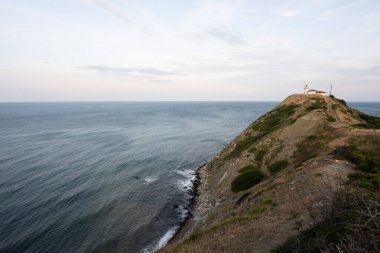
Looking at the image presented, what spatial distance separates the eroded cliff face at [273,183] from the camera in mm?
16000

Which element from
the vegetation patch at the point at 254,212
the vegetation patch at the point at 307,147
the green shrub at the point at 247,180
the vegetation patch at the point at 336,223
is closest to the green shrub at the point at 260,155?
the green shrub at the point at 247,180

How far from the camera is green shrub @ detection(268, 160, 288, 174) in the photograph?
33.8 m

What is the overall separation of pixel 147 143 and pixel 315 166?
6116 centimetres

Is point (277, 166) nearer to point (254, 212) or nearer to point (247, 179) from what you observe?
point (247, 179)

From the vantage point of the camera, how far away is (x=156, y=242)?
28078 millimetres

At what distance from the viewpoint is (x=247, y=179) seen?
34.4 meters

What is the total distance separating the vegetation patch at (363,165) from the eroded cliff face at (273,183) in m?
0.89

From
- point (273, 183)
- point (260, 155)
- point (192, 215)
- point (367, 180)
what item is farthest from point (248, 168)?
point (367, 180)

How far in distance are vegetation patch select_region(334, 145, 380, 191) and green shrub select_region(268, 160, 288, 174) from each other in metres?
A: 7.92

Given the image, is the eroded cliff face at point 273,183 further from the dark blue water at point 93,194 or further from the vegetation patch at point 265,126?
the dark blue water at point 93,194

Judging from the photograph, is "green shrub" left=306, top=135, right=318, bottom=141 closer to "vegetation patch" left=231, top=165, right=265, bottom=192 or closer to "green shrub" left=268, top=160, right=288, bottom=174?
"green shrub" left=268, top=160, right=288, bottom=174

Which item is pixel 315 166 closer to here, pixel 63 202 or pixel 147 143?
pixel 63 202

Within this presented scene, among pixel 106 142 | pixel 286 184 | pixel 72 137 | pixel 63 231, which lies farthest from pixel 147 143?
pixel 286 184

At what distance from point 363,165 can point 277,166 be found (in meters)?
13.3
